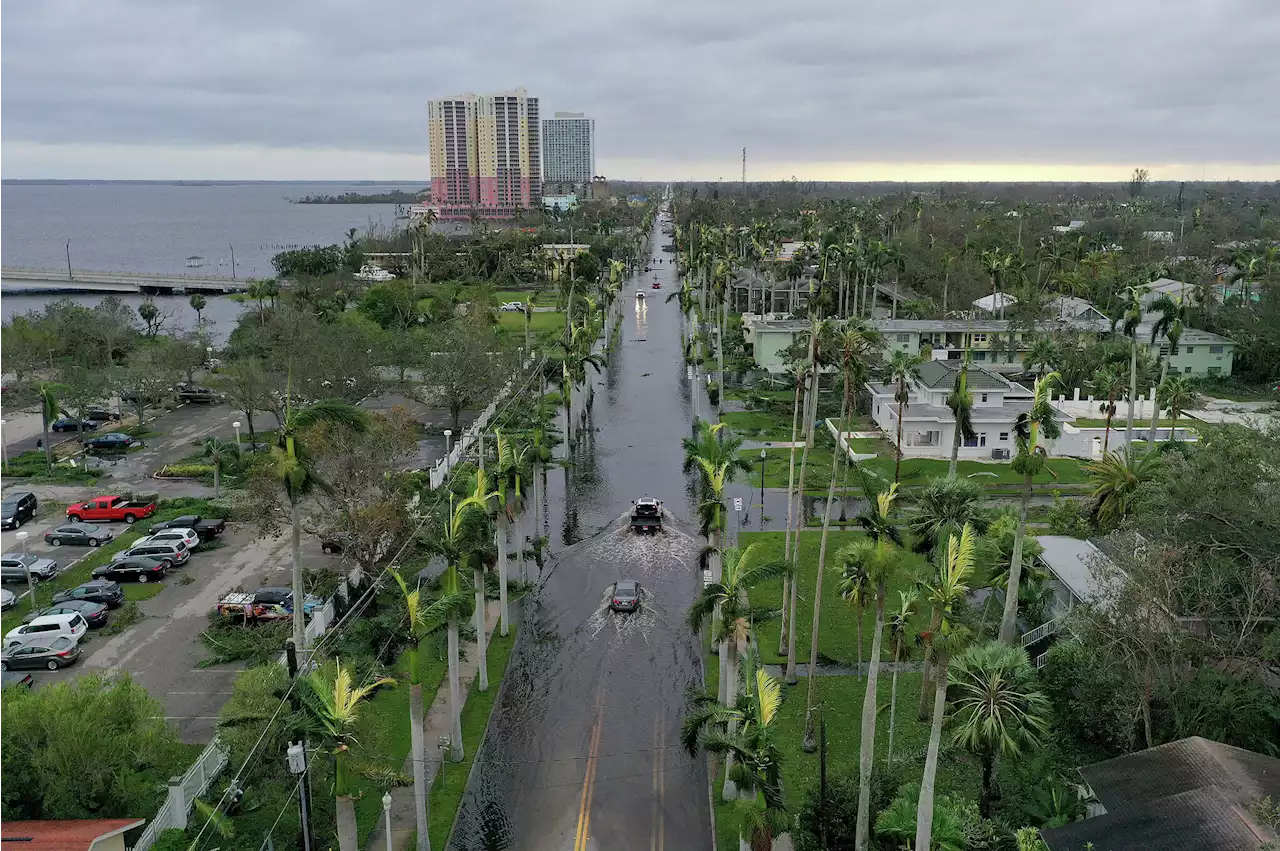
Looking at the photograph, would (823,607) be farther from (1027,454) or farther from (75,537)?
(75,537)

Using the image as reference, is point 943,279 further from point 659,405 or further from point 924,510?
point 924,510

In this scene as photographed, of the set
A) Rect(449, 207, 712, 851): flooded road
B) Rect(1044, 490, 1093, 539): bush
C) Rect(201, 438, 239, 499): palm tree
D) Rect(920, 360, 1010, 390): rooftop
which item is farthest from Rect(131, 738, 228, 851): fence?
Rect(920, 360, 1010, 390): rooftop

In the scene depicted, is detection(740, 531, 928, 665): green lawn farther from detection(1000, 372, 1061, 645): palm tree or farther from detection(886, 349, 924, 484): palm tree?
detection(886, 349, 924, 484): palm tree

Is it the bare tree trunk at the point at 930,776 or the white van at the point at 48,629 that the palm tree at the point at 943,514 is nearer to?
the bare tree trunk at the point at 930,776

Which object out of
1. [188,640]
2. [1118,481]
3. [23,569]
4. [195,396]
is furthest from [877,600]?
[195,396]

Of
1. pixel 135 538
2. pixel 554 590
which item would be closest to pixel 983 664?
pixel 554 590

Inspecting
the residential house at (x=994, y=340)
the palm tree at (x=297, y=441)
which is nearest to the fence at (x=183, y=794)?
the palm tree at (x=297, y=441)
